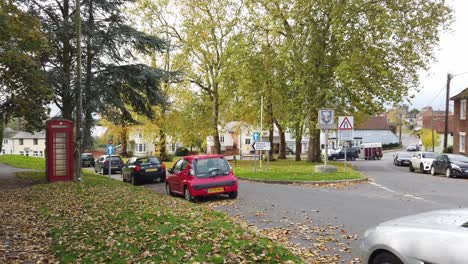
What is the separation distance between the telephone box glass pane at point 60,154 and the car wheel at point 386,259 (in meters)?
18.0

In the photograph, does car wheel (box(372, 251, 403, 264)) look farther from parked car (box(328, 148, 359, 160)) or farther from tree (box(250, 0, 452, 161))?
parked car (box(328, 148, 359, 160))

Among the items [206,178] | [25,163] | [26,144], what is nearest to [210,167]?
[206,178]

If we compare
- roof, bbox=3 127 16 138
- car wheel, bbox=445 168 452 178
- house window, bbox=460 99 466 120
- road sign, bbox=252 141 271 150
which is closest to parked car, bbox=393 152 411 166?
house window, bbox=460 99 466 120

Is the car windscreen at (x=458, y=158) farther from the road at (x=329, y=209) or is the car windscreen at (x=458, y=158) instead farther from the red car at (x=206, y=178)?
the red car at (x=206, y=178)

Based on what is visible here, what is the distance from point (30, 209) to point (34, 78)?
6930 mm

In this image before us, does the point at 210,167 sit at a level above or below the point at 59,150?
below

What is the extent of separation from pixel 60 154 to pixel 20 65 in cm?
524

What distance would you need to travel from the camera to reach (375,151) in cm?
5456

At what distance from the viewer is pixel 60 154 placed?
19.7m

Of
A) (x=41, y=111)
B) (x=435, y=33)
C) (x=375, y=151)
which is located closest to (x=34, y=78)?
(x=41, y=111)

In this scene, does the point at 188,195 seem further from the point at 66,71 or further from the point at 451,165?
the point at 451,165

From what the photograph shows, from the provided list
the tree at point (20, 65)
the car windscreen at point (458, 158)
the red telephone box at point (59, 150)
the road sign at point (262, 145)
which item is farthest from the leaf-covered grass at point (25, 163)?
the car windscreen at point (458, 158)

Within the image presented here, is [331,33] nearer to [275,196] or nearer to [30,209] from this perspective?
[275,196]

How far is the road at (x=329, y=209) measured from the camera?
7784 millimetres
